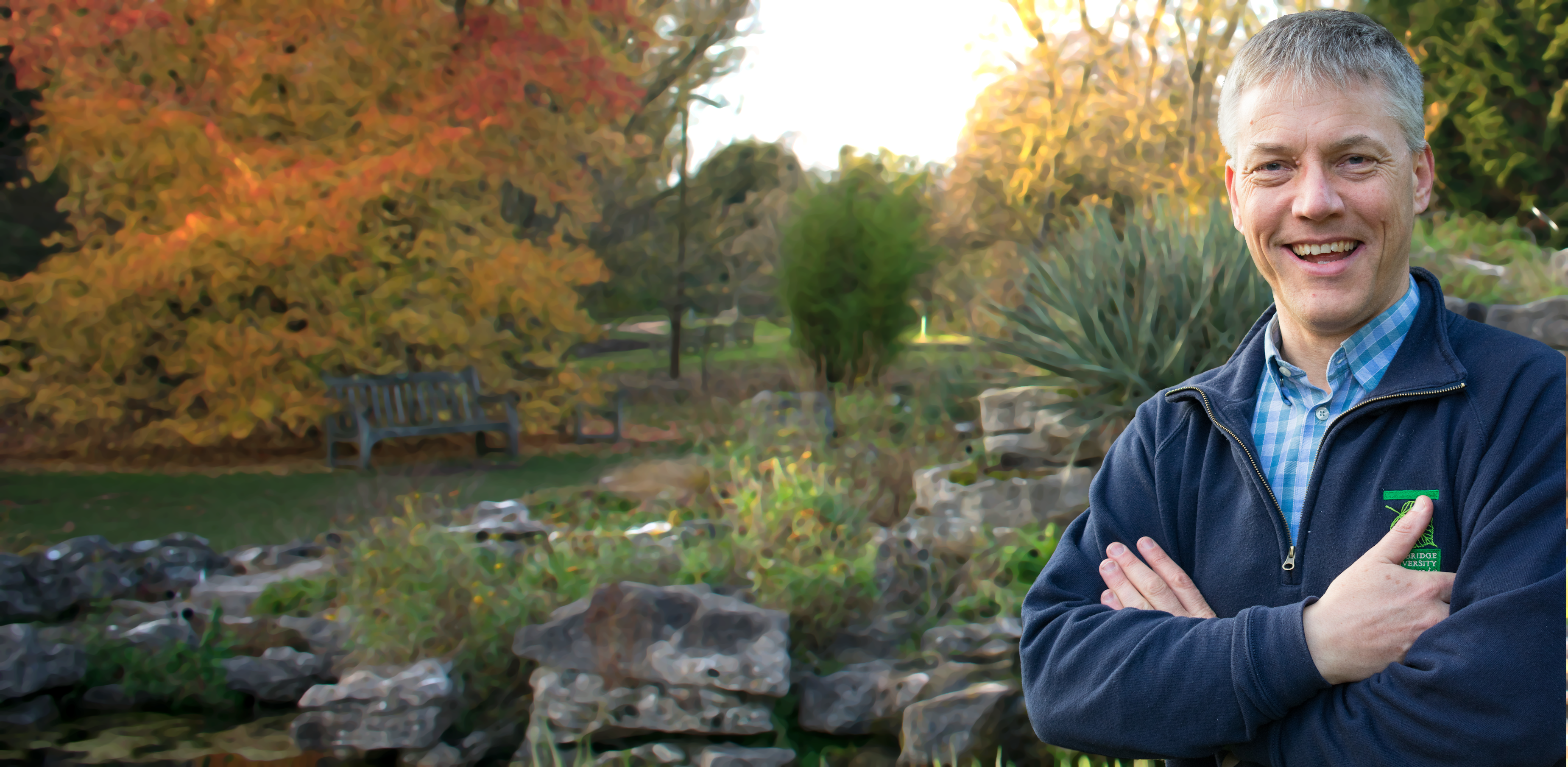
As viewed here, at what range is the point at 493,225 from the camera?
40.8 ft

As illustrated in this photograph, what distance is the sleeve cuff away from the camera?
1.35m

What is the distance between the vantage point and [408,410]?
37.2ft

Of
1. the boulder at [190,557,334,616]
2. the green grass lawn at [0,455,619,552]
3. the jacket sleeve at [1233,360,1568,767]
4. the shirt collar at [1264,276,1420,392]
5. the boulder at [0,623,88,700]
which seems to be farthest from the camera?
the green grass lawn at [0,455,619,552]

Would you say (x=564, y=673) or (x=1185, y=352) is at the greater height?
(x=1185, y=352)

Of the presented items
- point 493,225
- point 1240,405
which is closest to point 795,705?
point 1240,405

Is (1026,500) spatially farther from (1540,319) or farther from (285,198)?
(285,198)

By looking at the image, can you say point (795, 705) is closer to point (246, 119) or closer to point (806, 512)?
point (806, 512)

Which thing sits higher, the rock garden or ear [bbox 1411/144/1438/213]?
ear [bbox 1411/144/1438/213]

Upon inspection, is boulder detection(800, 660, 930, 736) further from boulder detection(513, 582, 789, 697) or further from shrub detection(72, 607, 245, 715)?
shrub detection(72, 607, 245, 715)

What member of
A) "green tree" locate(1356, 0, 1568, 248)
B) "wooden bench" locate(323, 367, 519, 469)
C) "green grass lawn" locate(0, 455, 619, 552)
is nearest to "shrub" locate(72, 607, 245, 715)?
"green grass lawn" locate(0, 455, 619, 552)

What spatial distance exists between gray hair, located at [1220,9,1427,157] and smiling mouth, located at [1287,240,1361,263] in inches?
5.8

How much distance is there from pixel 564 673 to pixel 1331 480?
376cm

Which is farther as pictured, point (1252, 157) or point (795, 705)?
point (795, 705)

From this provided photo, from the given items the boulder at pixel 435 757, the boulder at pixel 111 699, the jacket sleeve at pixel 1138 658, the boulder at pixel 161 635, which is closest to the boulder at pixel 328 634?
the boulder at pixel 161 635
